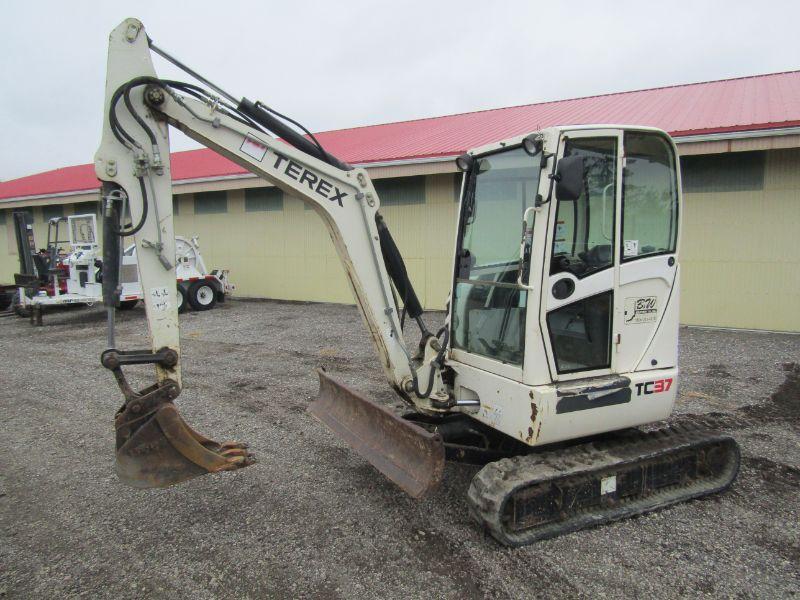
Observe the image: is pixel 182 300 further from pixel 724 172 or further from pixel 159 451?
pixel 724 172

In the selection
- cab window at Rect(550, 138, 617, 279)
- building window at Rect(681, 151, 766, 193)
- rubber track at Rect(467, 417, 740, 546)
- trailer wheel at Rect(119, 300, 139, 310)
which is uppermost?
building window at Rect(681, 151, 766, 193)

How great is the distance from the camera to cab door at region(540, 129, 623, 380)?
3486 millimetres

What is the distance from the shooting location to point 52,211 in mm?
20688

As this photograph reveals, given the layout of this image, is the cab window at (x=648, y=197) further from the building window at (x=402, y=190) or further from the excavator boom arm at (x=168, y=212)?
the building window at (x=402, y=190)

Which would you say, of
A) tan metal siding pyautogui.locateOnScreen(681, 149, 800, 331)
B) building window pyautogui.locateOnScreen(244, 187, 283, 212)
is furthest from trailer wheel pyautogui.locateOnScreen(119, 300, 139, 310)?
tan metal siding pyautogui.locateOnScreen(681, 149, 800, 331)

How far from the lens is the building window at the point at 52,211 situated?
2038 centimetres

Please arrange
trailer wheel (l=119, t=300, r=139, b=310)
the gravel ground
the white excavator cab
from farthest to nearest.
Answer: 1. trailer wheel (l=119, t=300, r=139, b=310)
2. the white excavator cab
3. the gravel ground

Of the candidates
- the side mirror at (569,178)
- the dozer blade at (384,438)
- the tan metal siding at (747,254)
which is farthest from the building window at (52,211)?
the side mirror at (569,178)

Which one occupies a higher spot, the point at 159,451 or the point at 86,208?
the point at 86,208

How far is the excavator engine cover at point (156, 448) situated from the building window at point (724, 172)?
979cm

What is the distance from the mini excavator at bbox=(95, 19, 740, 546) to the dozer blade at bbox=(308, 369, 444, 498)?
2 centimetres

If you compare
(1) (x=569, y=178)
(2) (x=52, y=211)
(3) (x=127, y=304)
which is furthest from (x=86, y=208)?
(1) (x=569, y=178)

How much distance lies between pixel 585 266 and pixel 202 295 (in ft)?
39.7

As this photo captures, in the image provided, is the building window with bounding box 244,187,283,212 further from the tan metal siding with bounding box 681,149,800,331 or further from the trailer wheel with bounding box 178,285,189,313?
the tan metal siding with bounding box 681,149,800,331
